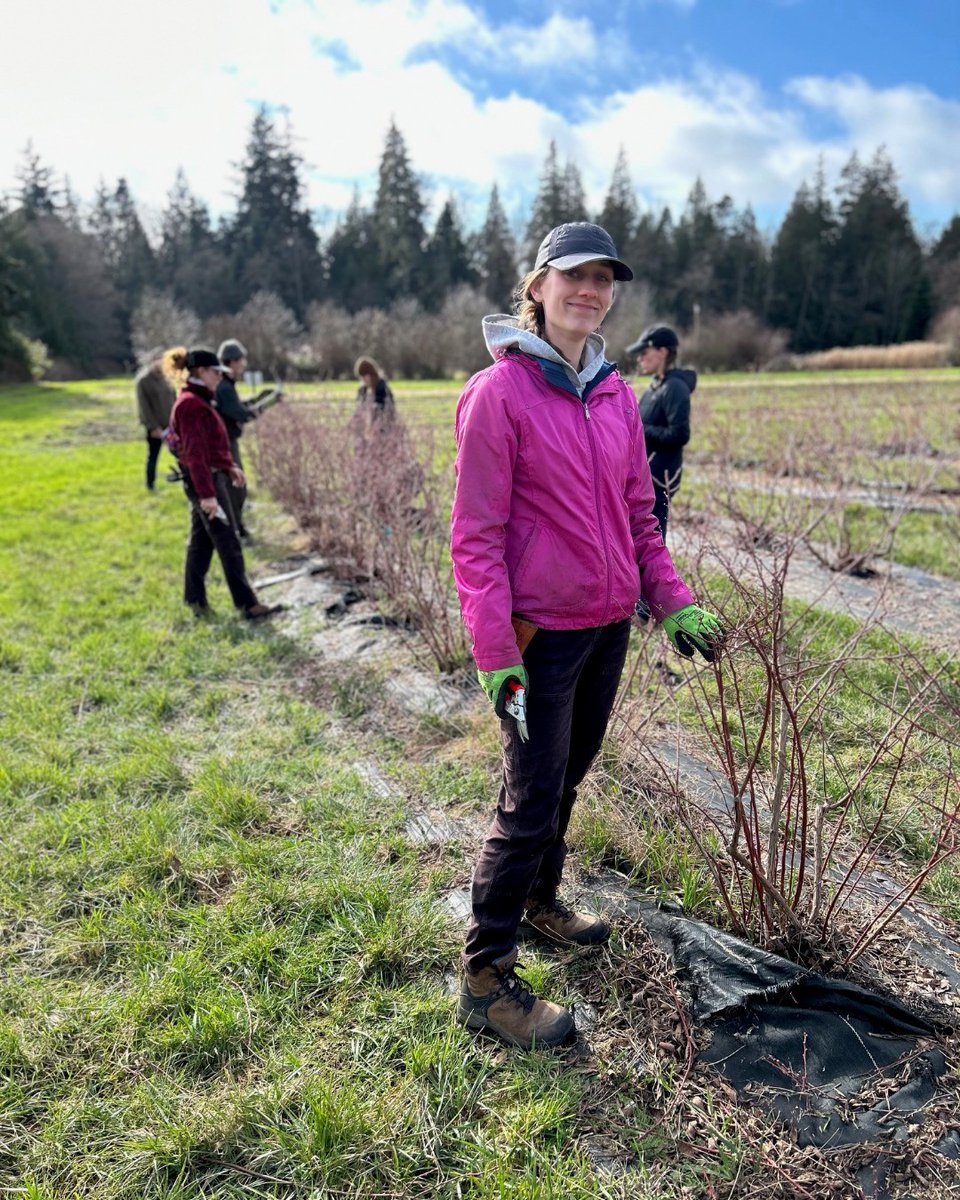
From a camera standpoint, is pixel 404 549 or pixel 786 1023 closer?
pixel 786 1023

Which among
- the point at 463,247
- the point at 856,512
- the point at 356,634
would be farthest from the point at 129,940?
the point at 463,247

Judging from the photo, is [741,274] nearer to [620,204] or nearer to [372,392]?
[620,204]

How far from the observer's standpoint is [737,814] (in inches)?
76.6

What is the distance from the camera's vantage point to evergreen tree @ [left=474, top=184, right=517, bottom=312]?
48.2m

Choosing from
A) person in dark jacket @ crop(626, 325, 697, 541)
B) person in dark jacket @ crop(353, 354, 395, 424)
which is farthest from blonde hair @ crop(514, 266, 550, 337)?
person in dark jacket @ crop(353, 354, 395, 424)

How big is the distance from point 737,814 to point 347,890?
1.28m

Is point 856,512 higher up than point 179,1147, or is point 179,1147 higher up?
point 856,512

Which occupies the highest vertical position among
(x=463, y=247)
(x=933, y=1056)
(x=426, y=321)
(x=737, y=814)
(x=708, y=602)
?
(x=463, y=247)

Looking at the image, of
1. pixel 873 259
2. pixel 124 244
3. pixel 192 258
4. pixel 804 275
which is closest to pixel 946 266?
pixel 873 259

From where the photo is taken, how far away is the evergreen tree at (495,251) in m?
48.2

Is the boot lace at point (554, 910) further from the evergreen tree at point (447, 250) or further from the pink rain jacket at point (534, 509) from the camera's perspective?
the evergreen tree at point (447, 250)

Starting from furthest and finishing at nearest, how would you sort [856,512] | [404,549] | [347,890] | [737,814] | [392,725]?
[856,512] < [404,549] < [392,725] < [347,890] < [737,814]

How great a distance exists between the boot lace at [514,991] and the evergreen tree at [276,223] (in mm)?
51348

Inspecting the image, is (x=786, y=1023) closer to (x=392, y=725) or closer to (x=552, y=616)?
(x=552, y=616)
